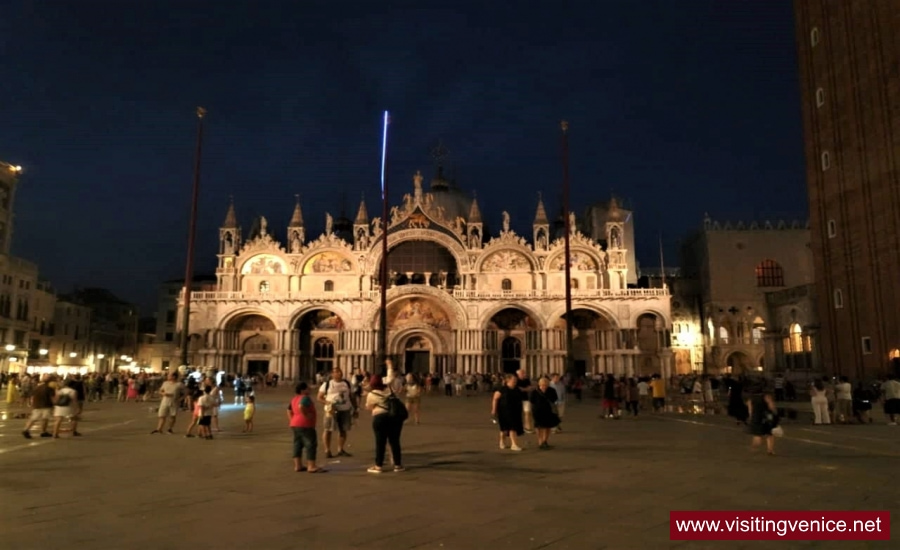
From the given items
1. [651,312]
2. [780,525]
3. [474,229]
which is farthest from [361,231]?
[780,525]

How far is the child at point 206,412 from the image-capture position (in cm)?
1466

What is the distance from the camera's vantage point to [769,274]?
56.9 m

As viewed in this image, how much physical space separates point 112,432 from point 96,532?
11.6 meters

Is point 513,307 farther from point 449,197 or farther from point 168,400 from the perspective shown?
point 168,400

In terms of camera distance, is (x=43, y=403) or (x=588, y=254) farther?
(x=588, y=254)

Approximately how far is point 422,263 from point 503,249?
7242 millimetres

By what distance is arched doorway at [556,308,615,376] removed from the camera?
50.6 metres

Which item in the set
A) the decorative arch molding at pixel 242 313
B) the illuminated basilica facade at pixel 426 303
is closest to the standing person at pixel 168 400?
the illuminated basilica facade at pixel 426 303

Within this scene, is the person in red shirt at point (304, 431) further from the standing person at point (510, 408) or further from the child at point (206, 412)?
the child at point (206, 412)

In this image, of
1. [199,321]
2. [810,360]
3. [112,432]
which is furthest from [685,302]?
[112,432]

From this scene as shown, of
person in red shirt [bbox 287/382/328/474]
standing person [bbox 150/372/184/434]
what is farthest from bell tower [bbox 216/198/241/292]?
person in red shirt [bbox 287/382/328/474]

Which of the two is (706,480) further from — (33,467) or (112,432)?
(112,432)

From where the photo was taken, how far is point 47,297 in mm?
55812

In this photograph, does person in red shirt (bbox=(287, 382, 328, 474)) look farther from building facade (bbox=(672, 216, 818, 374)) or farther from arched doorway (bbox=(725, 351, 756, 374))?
arched doorway (bbox=(725, 351, 756, 374))
